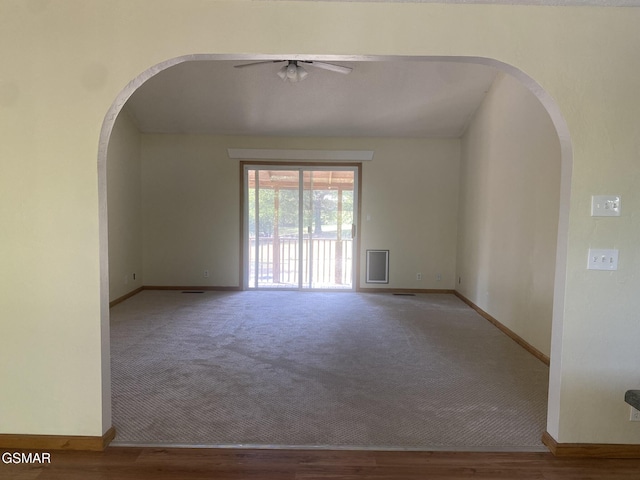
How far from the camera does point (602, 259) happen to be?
208 centimetres

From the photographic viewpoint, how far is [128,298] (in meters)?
5.77

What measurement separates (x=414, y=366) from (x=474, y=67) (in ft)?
11.8

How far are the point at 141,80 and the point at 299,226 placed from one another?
445 centimetres

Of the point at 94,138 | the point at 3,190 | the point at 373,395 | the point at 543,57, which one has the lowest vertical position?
the point at 373,395

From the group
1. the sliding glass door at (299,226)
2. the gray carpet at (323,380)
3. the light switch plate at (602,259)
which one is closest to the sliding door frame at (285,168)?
the sliding glass door at (299,226)

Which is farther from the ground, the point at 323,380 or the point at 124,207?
the point at 124,207

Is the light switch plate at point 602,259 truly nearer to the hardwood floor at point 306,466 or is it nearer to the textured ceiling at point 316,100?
the hardwood floor at point 306,466

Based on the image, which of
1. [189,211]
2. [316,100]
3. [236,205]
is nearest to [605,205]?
[316,100]

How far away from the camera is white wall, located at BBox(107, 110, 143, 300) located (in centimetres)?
529

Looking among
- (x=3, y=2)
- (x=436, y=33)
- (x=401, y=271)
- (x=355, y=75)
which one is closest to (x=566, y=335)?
(x=436, y=33)

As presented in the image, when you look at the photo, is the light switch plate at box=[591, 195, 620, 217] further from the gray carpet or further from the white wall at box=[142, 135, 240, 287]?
the white wall at box=[142, 135, 240, 287]

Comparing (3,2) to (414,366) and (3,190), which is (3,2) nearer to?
(3,190)

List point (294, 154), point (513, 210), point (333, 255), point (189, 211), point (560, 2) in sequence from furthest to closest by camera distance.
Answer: point (333, 255), point (189, 211), point (294, 154), point (513, 210), point (560, 2)

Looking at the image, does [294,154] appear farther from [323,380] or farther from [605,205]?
[605,205]
